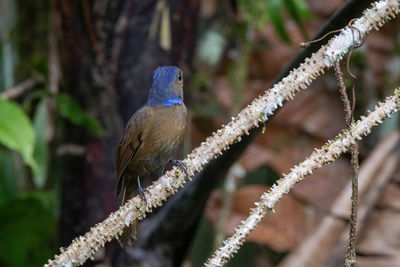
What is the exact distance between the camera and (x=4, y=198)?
11.2 feet

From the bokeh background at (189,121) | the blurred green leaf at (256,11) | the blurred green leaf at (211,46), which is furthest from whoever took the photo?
the blurred green leaf at (211,46)

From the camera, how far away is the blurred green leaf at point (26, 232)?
321 cm

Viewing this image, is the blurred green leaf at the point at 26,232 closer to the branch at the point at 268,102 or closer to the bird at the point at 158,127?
the bird at the point at 158,127

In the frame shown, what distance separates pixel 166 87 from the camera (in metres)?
2.18

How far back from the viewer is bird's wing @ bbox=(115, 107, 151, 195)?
2184mm

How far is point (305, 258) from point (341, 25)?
106cm

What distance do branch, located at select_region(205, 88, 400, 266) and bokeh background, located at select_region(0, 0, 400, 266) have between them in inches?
20.6

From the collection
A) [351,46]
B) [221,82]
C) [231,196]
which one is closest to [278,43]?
[221,82]

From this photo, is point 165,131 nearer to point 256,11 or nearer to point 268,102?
point 268,102

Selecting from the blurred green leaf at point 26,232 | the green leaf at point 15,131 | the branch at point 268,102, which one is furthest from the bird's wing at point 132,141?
the blurred green leaf at point 26,232

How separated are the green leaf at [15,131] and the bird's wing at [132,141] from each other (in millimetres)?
331

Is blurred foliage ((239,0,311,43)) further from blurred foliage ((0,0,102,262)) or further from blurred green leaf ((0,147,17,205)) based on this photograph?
blurred green leaf ((0,147,17,205))

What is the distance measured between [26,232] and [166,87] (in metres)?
1.61

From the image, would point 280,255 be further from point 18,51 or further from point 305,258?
point 18,51
